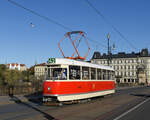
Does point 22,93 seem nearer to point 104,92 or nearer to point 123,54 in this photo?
point 104,92

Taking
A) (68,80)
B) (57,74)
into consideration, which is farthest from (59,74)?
(68,80)

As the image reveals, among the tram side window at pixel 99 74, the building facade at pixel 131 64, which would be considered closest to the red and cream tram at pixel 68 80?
the tram side window at pixel 99 74

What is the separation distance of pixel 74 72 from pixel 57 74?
1.28 metres

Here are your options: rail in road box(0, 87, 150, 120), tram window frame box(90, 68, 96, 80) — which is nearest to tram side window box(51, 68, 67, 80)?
rail in road box(0, 87, 150, 120)

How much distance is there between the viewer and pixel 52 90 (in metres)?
14.4

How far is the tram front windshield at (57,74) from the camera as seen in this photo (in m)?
14.7

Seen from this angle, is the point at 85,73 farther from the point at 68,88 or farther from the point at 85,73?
the point at 68,88

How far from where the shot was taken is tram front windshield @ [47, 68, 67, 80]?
14.7m

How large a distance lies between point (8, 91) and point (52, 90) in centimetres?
1102

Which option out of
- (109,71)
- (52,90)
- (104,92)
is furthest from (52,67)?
(109,71)

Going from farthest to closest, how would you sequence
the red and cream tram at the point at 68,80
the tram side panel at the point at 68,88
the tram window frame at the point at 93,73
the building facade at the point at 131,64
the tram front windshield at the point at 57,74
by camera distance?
the building facade at the point at 131,64, the tram window frame at the point at 93,73, the tram front windshield at the point at 57,74, the red and cream tram at the point at 68,80, the tram side panel at the point at 68,88

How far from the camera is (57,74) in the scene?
48.4 ft

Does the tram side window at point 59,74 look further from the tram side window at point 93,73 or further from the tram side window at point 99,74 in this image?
the tram side window at point 99,74

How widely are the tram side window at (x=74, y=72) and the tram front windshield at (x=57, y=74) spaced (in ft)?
1.45
